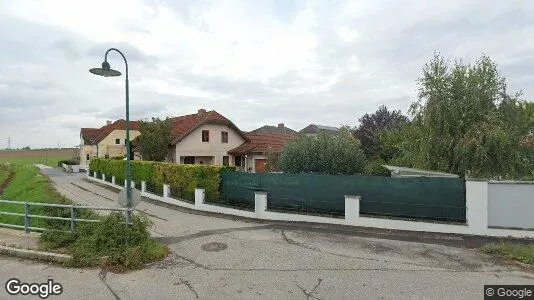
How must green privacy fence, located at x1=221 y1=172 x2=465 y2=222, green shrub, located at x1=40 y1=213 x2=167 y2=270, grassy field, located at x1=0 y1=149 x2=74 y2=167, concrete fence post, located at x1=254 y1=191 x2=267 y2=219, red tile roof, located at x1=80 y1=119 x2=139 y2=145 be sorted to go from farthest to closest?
grassy field, located at x1=0 y1=149 x2=74 y2=167
red tile roof, located at x1=80 y1=119 x2=139 y2=145
concrete fence post, located at x1=254 y1=191 x2=267 y2=219
green privacy fence, located at x1=221 y1=172 x2=465 y2=222
green shrub, located at x1=40 y1=213 x2=167 y2=270

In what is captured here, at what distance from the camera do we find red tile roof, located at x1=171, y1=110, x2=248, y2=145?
1185 inches

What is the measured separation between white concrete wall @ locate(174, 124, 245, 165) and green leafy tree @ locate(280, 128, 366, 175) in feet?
49.3

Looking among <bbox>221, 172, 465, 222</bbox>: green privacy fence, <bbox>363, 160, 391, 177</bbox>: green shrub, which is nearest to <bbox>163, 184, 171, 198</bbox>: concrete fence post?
<bbox>221, 172, 465, 222</bbox>: green privacy fence

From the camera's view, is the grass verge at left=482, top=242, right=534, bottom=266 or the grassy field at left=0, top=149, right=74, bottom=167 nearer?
the grass verge at left=482, top=242, right=534, bottom=266

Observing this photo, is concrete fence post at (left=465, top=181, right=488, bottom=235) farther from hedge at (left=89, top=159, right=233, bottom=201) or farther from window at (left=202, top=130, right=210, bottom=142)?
window at (left=202, top=130, right=210, bottom=142)

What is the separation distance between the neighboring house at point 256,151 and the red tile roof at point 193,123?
7.03 feet

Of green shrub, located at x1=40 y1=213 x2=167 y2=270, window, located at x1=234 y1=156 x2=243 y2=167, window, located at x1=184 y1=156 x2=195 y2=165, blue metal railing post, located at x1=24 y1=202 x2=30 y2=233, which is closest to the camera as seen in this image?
green shrub, located at x1=40 y1=213 x2=167 y2=270

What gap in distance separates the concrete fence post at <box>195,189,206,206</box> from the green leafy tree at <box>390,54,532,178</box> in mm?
10907

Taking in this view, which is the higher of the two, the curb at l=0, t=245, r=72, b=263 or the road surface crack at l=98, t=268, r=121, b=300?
the curb at l=0, t=245, r=72, b=263

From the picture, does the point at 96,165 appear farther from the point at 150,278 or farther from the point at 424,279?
the point at 424,279

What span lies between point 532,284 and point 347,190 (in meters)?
6.13

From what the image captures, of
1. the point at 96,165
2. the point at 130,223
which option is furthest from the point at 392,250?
the point at 96,165

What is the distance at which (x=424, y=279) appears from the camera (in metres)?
6.98

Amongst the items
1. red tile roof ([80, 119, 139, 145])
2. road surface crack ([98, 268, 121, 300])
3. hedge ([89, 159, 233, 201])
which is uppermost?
red tile roof ([80, 119, 139, 145])
